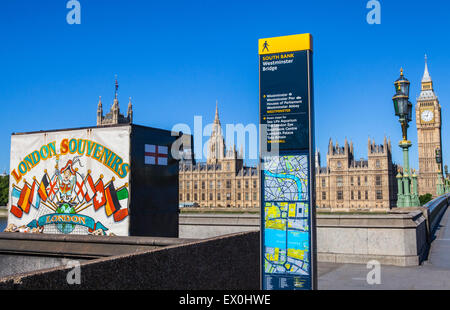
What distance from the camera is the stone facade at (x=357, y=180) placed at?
97.8 m

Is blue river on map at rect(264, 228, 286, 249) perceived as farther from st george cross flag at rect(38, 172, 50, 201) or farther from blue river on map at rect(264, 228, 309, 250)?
st george cross flag at rect(38, 172, 50, 201)

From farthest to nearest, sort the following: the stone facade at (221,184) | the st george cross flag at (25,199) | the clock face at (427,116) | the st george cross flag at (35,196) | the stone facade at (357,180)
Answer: the clock face at (427,116)
the stone facade at (221,184)
the stone facade at (357,180)
the st george cross flag at (25,199)
the st george cross flag at (35,196)

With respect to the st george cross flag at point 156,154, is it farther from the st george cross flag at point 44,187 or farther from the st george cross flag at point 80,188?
the st george cross flag at point 44,187

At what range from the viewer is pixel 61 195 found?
756cm

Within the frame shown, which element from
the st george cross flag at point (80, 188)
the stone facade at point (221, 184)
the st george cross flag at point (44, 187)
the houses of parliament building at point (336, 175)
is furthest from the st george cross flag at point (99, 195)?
the stone facade at point (221, 184)

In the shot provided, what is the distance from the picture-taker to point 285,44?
21.1 feet

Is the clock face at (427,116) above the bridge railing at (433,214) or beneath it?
above

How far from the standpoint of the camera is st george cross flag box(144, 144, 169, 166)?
7.31m

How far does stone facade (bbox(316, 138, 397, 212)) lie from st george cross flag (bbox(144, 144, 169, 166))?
93.1 meters

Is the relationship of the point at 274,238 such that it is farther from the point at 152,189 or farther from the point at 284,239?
the point at 152,189

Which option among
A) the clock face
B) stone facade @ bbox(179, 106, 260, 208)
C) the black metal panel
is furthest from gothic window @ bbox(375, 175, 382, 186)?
the black metal panel

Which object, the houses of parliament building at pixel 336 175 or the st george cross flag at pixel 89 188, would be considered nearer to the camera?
the st george cross flag at pixel 89 188
